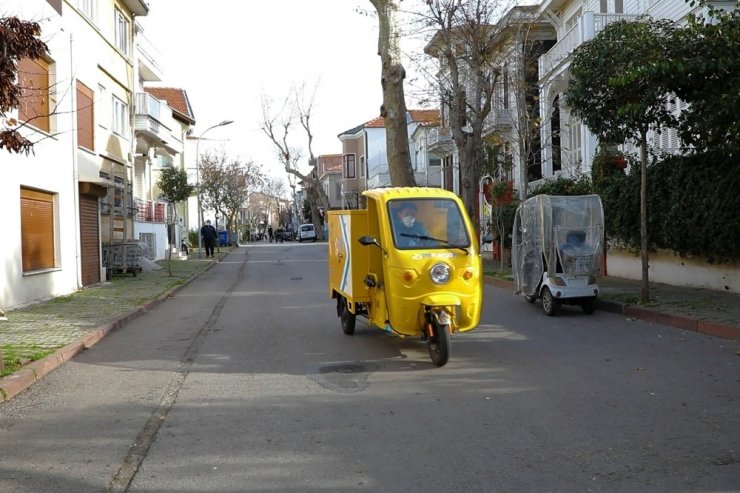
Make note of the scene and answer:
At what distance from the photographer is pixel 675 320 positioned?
432 inches

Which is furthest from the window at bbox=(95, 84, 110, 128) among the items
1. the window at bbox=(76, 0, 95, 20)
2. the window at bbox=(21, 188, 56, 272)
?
the window at bbox=(21, 188, 56, 272)

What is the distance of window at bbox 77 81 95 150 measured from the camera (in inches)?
739

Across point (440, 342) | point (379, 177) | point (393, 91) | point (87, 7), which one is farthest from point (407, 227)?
point (379, 177)

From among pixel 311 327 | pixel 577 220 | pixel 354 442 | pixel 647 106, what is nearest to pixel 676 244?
pixel 577 220

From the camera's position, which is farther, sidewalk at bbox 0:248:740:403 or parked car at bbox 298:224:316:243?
parked car at bbox 298:224:316:243

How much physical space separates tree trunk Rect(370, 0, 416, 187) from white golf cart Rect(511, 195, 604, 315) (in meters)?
7.71

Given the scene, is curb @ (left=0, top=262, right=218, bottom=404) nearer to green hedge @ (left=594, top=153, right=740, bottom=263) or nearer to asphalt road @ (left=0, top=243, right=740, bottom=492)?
asphalt road @ (left=0, top=243, right=740, bottom=492)

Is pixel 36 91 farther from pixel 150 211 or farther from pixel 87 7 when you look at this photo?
pixel 150 211

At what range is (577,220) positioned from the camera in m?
12.8

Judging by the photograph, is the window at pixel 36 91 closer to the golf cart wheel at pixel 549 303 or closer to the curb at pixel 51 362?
the curb at pixel 51 362

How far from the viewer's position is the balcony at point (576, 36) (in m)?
20.1

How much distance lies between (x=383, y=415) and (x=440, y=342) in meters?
2.10

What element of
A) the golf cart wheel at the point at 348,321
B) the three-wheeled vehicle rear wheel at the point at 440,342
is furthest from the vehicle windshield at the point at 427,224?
the golf cart wheel at the point at 348,321

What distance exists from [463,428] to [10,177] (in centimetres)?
1135
